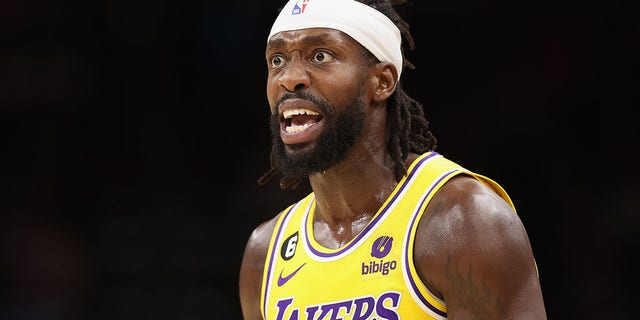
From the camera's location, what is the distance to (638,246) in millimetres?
5711

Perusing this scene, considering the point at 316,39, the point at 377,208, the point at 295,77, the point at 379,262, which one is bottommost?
the point at 379,262

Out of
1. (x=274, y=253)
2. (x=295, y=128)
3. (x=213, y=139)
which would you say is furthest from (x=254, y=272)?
(x=213, y=139)

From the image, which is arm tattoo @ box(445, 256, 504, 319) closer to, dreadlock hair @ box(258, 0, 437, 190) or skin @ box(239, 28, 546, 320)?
skin @ box(239, 28, 546, 320)

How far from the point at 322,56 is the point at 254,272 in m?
1.00

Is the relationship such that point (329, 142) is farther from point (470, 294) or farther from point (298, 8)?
point (470, 294)

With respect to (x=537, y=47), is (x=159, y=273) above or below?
below

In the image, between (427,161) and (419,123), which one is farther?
(419,123)

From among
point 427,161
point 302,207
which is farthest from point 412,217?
point 302,207

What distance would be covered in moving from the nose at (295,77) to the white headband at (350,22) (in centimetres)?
17

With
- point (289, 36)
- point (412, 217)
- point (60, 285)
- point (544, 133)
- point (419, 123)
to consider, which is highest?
point (289, 36)

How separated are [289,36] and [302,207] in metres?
0.77

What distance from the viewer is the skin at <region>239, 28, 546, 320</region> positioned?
2758 mm

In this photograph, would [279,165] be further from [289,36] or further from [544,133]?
[544,133]

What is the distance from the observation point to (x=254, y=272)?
12.2 ft
